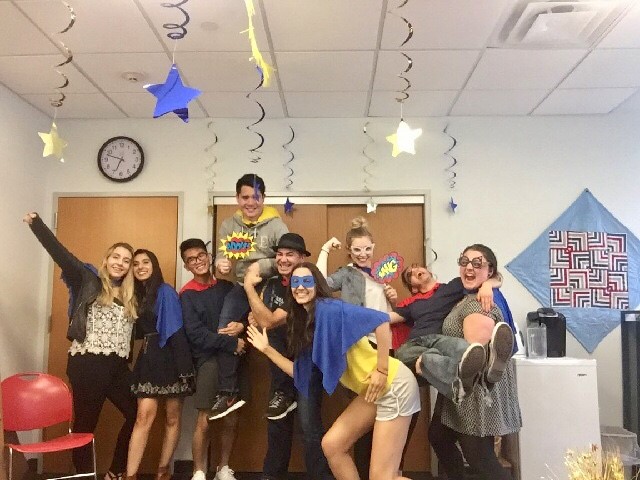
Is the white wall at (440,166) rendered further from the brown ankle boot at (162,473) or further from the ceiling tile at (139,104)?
the brown ankle boot at (162,473)

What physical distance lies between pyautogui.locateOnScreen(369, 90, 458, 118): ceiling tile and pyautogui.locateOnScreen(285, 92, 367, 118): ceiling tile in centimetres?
10

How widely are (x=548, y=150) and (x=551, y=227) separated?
0.59m

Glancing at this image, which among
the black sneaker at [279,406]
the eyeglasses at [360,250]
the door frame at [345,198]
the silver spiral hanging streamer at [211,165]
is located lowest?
the black sneaker at [279,406]

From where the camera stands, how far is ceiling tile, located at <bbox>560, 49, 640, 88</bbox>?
323 centimetres

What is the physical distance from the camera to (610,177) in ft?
13.8

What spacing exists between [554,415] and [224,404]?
2011 mm

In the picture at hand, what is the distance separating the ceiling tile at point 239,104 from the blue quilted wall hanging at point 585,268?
6.87ft

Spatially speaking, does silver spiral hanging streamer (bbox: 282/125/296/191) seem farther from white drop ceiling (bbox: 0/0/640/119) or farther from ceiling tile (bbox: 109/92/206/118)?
ceiling tile (bbox: 109/92/206/118)

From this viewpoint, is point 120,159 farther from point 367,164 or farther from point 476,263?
point 476,263

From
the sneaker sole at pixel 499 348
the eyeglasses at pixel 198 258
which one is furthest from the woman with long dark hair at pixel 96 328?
the sneaker sole at pixel 499 348

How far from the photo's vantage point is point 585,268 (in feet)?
13.6

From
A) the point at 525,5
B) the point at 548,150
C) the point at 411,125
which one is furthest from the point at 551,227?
the point at 525,5

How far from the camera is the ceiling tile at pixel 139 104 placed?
3842 millimetres

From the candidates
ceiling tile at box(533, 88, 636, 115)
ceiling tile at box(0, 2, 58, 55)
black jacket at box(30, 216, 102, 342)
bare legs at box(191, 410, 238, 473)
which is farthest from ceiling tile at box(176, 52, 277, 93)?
bare legs at box(191, 410, 238, 473)
